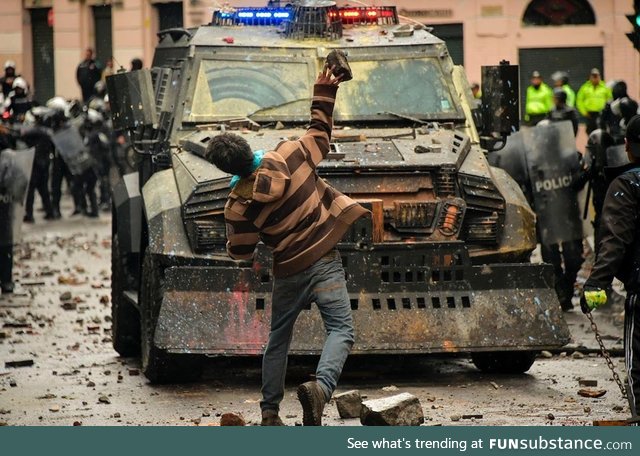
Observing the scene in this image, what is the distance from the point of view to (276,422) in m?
9.41

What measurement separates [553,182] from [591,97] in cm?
1446

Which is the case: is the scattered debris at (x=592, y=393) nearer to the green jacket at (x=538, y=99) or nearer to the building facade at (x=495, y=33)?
the green jacket at (x=538, y=99)

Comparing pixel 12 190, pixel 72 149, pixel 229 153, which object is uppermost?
pixel 229 153

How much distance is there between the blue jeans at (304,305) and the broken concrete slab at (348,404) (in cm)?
66

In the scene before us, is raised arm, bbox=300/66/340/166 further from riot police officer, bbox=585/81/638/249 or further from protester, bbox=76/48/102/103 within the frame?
Result: protester, bbox=76/48/102/103

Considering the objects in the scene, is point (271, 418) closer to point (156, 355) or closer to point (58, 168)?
point (156, 355)

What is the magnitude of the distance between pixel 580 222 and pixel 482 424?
546 centimetres

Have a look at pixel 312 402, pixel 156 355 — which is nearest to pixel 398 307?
pixel 156 355

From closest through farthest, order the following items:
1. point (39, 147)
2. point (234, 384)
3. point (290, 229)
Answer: point (290, 229) → point (234, 384) → point (39, 147)

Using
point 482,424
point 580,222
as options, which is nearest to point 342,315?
point 482,424

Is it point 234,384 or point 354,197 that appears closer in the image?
point 354,197

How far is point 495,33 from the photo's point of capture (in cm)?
3434

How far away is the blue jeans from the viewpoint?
30.4ft
